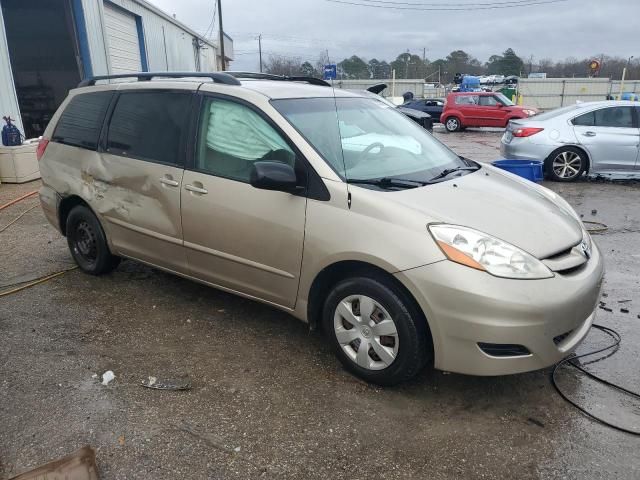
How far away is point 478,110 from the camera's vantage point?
72.9 ft

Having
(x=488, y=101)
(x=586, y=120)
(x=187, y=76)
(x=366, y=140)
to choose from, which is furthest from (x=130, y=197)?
(x=488, y=101)

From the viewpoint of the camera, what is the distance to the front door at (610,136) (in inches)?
354

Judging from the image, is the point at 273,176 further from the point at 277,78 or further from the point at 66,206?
the point at 66,206

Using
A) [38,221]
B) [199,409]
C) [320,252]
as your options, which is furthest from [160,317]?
[38,221]

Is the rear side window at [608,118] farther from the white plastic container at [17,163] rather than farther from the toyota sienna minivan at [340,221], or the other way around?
the white plastic container at [17,163]

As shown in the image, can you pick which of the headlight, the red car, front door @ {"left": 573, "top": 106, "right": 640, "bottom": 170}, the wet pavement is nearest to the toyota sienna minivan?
the headlight

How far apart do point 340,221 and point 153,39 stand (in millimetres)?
18164

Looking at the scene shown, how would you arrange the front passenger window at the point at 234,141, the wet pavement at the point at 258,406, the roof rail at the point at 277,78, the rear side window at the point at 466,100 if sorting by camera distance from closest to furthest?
the wet pavement at the point at 258,406 → the front passenger window at the point at 234,141 → the roof rail at the point at 277,78 → the rear side window at the point at 466,100

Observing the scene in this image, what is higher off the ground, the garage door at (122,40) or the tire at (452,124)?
the garage door at (122,40)

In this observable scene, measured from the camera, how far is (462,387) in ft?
10.2

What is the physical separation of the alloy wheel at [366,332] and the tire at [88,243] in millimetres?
2529

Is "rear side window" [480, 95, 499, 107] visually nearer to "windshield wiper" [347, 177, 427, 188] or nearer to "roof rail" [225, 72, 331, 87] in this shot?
"roof rail" [225, 72, 331, 87]

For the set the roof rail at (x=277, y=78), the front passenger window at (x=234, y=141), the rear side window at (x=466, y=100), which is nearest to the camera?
the front passenger window at (x=234, y=141)

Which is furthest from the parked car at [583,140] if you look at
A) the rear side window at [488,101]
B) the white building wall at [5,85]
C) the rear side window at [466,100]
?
the rear side window at [466,100]
